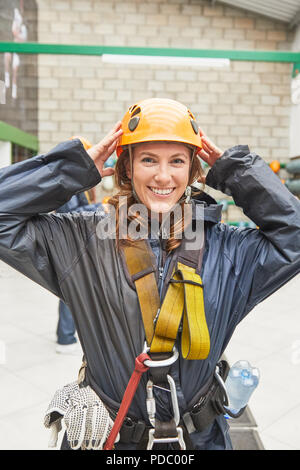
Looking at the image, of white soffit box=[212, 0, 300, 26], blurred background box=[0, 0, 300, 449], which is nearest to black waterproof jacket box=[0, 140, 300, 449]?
blurred background box=[0, 0, 300, 449]

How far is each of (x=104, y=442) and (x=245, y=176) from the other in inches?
39.1

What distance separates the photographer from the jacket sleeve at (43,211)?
1.28m

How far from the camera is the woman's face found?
1354mm

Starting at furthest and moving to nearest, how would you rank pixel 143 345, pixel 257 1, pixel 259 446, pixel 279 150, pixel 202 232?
pixel 279 150, pixel 257 1, pixel 259 446, pixel 202 232, pixel 143 345

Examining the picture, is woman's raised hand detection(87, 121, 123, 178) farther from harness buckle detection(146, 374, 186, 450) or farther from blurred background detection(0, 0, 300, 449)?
blurred background detection(0, 0, 300, 449)

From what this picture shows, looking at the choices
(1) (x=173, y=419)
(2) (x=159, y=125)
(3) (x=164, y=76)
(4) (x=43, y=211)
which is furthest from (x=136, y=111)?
(3) (x=164, y=76)

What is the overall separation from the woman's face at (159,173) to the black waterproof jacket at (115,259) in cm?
14

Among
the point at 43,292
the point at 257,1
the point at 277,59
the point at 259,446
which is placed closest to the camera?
the point at 259,446

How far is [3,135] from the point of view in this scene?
359 inches

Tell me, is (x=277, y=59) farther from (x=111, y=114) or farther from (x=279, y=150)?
(x=111, y=114)

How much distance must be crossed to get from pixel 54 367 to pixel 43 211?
9.69ft

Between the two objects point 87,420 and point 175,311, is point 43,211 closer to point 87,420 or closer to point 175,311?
point 175,311

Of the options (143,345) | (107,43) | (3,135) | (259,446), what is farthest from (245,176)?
(107,43)

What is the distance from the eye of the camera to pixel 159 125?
1348mm
